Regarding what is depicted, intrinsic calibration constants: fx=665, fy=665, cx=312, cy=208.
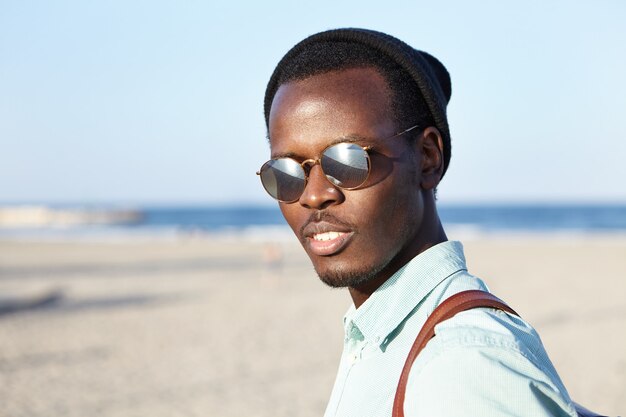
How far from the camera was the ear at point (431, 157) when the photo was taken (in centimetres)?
174

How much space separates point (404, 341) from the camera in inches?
57.7

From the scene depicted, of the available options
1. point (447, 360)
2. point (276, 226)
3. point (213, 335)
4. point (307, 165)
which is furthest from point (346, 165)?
point (276, 226)

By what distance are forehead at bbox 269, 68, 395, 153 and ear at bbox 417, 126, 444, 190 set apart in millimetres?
140

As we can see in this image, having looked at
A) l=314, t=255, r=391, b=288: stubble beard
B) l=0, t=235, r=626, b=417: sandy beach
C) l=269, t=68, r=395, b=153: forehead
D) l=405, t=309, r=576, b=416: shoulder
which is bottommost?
l=0, t=235, r=626, b=417: sandy beach

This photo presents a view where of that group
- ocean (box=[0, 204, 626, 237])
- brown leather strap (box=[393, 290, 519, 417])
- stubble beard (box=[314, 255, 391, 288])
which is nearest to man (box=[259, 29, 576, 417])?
stubble beard (box=[314, 255, 391, 288])

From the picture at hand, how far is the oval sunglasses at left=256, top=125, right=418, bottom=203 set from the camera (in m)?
1.56

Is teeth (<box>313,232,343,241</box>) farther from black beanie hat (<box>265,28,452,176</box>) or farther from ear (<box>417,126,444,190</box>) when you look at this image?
black beanie hat (<box>265,28,452,176</box>)

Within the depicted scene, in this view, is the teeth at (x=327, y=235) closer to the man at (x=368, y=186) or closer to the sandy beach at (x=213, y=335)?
the man at (x=368, y=186)

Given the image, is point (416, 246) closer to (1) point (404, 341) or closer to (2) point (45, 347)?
(1) point (404, 341)

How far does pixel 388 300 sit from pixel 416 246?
192mm

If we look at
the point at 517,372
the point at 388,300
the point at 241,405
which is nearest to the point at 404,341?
the point at 388,300

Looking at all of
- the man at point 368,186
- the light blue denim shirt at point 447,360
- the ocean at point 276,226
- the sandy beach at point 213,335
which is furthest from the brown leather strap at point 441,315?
the ocean at point 276,226

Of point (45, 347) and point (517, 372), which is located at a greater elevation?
point (517, 372)

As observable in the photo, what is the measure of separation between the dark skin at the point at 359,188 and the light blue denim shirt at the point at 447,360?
0.30 feet
